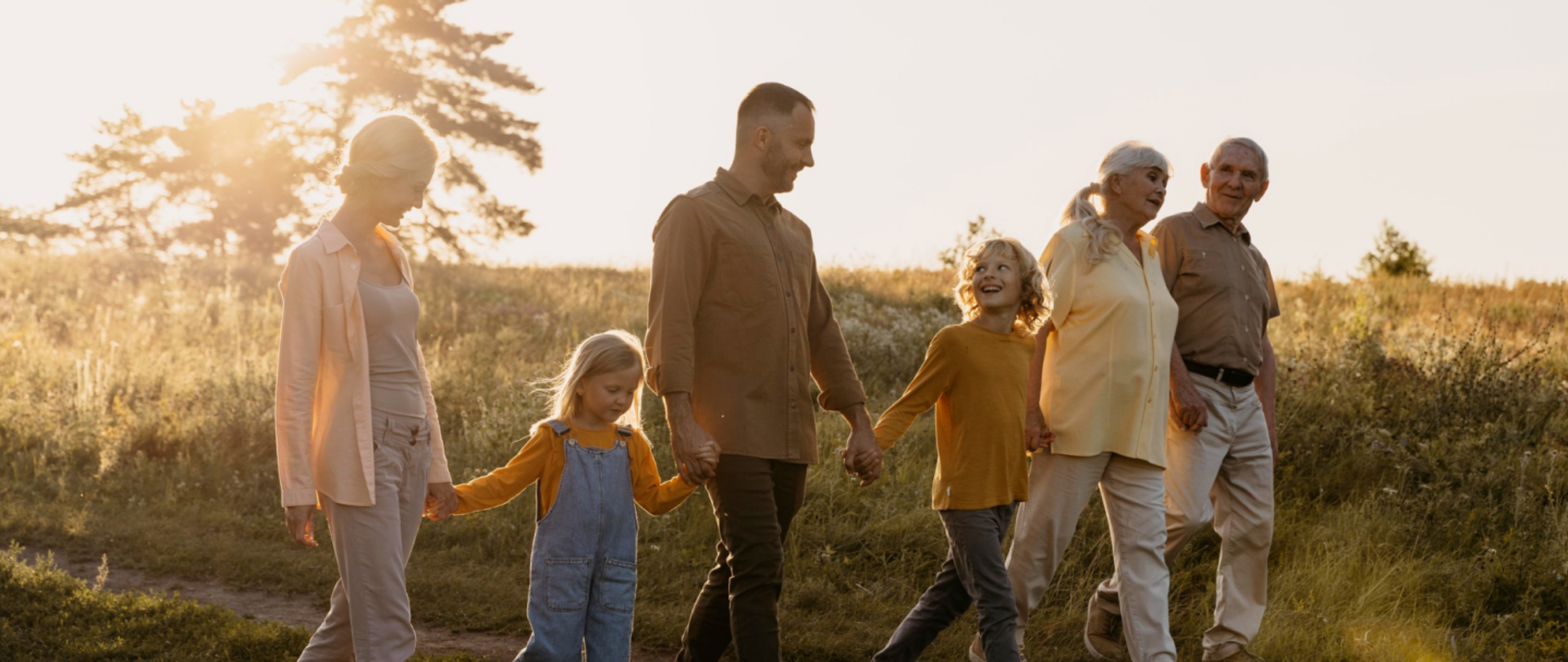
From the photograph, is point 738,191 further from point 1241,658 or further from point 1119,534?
point 1241,658

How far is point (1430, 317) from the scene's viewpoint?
15219 mm

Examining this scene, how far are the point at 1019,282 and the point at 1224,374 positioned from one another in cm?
139

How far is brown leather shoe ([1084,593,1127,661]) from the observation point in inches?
242

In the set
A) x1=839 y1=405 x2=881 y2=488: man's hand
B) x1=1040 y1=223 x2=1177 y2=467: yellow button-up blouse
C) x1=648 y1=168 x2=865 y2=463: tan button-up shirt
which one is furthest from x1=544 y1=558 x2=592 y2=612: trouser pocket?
x1=1040 y1=223 x2=1177 y2=467: yellow button-up blouse

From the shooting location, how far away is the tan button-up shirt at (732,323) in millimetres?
4301

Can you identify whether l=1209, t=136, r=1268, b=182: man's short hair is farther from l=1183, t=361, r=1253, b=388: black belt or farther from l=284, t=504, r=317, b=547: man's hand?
l=284, t=504, r=317, b=547: man's hand

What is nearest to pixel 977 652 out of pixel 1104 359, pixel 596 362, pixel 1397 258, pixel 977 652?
pixel 977 652

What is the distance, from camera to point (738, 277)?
175 inches

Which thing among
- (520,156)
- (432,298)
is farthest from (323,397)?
(520,156)

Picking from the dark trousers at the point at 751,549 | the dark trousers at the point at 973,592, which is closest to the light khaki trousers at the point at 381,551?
the dark trousers at the point at 751,549

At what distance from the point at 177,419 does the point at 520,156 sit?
56.3 ft

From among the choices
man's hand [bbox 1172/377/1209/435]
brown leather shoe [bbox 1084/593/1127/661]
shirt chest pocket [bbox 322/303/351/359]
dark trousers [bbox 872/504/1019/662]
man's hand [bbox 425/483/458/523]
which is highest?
shirt chest pocket [bbox 322/303/351/359]

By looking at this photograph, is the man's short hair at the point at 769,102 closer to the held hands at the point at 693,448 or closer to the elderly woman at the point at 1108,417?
the held hands at the point at 693,448

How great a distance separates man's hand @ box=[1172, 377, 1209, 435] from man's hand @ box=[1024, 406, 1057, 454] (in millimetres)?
797
